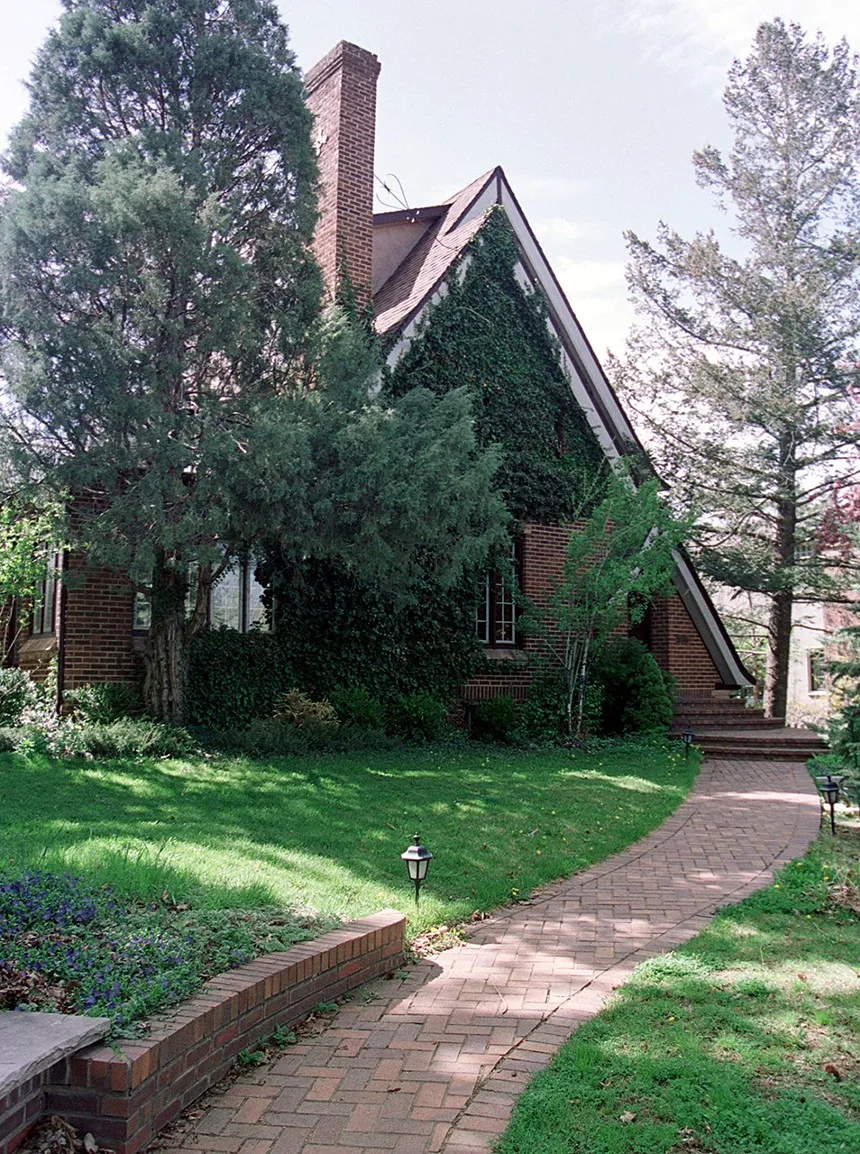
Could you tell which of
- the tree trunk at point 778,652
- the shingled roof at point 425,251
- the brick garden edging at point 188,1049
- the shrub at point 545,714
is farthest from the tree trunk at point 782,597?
the brick garden edging at point 188,1049

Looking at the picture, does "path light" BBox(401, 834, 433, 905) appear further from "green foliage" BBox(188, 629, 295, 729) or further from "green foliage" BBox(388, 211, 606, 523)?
"green foliage" BBox(388, 211, 606, 523)

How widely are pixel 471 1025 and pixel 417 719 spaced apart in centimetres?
928

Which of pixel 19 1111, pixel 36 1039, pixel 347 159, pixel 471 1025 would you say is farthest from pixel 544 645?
pixel 19 1111

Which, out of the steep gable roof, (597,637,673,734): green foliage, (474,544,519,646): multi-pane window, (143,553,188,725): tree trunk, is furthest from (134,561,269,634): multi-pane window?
(597,637,673,734): green foliage

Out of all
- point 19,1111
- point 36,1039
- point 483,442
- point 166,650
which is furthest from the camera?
point 483,442

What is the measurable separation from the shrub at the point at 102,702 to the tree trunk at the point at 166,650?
23cm

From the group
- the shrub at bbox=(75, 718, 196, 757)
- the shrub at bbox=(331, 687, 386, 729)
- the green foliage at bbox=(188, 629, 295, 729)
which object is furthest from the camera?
the shrub at bbox=(331, 687, 386, 729)

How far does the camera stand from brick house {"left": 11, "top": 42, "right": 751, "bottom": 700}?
1231 centimetres

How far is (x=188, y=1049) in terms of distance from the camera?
3.45 m

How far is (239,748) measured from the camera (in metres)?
11.0

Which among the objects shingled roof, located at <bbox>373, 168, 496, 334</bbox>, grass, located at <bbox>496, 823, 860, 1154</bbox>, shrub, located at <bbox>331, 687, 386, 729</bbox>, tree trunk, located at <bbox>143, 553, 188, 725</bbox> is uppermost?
shingled roof, located at <bbox>373, 168, 496, 334</bbox>

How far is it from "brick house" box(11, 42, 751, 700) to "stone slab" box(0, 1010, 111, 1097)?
861cm

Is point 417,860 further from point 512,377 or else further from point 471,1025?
point 512,377

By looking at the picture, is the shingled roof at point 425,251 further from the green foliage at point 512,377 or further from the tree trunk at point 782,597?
the tree trunk at point 782,597
